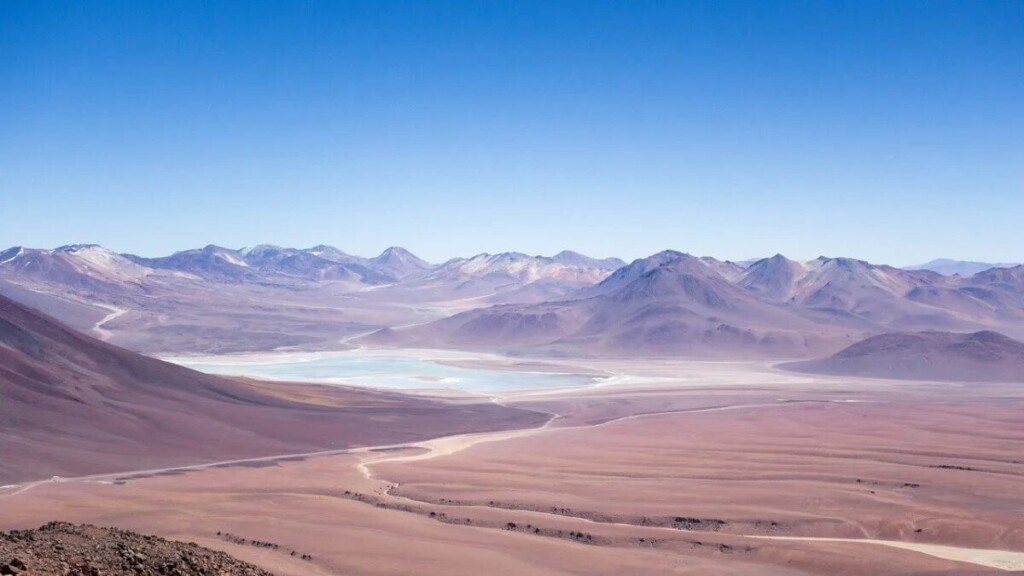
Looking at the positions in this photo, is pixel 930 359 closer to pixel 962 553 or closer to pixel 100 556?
pixel 962 553

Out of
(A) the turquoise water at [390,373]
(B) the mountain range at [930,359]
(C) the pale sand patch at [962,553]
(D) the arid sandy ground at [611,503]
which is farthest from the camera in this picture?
(B) the mountain range at [930,359]

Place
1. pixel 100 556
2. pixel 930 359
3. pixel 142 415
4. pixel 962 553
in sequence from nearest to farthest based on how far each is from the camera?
1. pixel 100 556
2. pixel 962 553
3. pixel 142 415
4. pixel 930 359

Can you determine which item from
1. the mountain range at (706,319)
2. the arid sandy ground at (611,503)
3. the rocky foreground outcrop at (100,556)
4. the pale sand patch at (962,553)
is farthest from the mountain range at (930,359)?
the rocky foreground outcrop at (100,556)

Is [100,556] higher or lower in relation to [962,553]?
higher

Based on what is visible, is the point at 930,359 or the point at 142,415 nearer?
the point at 142,415

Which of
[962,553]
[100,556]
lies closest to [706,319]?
[962,553]

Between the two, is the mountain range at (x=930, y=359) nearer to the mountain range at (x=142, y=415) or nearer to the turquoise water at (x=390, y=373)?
the turquoise water at (x=390, y=373)

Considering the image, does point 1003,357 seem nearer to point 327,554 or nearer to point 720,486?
point 720,486

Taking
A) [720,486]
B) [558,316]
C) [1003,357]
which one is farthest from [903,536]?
[558,316]
